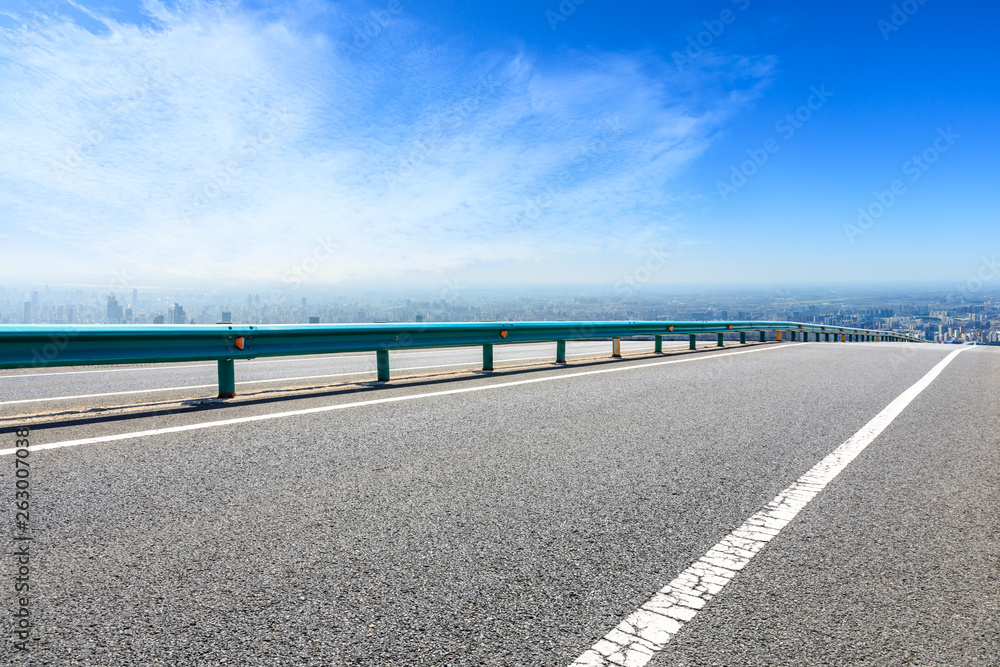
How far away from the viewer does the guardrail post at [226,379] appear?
22.4ft

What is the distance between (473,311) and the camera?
20.9 metres

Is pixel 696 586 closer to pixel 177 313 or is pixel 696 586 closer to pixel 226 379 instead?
pixel 226 379

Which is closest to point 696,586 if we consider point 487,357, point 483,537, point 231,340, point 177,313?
point 483,537

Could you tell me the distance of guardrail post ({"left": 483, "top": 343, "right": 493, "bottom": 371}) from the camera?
9844 millimetres

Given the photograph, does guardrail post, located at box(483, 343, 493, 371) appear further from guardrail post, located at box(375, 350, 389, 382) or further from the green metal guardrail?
guardrail post, located at box(375, 350, 389, 382)

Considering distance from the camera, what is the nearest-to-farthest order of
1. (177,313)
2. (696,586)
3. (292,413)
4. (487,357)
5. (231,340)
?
(696,586), (292,413), (231,340), (487,357), (177,313)

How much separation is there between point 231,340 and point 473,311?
46.4 ft

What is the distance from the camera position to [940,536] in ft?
9.76

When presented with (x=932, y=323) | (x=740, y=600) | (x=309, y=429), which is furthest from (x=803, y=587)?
(x=932, y=323)

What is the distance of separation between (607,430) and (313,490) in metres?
2.83

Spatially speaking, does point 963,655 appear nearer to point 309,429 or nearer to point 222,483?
point 222,483

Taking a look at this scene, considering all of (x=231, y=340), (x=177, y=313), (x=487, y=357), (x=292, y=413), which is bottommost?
(x=292, y=413)

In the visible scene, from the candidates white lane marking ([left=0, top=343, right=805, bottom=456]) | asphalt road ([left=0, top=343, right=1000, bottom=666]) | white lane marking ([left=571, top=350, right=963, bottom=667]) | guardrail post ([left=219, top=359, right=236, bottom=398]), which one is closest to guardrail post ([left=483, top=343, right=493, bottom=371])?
white lane marking ([left=0, top=343, right=805, bottom=456])

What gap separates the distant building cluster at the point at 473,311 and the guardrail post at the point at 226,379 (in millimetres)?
878
